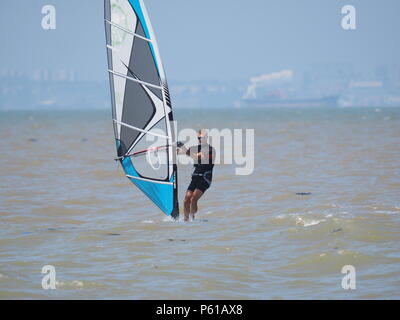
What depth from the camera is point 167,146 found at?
10344mm

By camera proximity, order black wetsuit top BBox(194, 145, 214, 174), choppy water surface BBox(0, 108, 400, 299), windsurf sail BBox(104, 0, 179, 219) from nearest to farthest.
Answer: choppy water surface BBox(0, 108, 400, 299) < windsurf sail BBox(104, 0, 179, 219) < black wetsuit top BBox(194, 145, 214, 174)

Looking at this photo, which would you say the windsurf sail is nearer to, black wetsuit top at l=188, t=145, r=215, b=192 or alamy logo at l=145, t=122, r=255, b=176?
alamy logo at l=145, t=122, r=255, b=176

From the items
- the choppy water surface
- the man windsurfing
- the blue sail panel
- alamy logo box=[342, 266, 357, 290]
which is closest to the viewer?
alamy logo box=[342, 266, 357, 290]

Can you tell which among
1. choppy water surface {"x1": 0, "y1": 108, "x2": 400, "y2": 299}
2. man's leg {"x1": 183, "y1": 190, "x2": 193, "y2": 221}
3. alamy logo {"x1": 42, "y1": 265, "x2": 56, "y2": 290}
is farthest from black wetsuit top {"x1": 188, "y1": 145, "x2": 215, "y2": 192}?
alamy logo {"x1": 42, "y1": 265, "x2": 56, "y2": 290}

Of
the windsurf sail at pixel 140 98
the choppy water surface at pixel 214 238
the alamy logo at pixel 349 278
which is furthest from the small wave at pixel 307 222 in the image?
the alamy logo at pixel 349 278

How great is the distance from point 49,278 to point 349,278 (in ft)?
10.7

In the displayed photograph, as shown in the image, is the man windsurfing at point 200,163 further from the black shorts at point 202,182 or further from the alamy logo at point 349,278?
the alamy logo at point 349,278

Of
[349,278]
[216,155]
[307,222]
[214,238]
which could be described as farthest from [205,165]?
[216,155]

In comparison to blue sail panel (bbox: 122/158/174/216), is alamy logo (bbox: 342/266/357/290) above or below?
below

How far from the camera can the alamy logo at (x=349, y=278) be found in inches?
298

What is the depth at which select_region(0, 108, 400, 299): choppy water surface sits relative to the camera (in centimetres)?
771

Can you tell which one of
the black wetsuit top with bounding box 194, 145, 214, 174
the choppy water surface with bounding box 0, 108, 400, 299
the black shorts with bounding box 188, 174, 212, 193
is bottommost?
the choppy water surface with bounding box 0, 108, 400, 299

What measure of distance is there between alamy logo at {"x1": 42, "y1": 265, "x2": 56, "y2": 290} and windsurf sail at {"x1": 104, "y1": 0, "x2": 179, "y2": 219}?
273 cm
